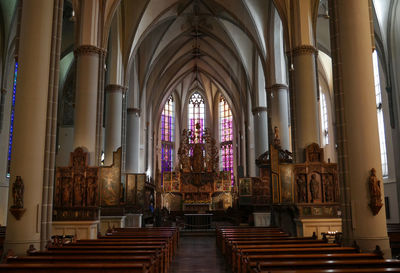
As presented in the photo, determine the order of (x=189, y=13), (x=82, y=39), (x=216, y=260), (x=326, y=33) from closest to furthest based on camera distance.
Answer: (x=216, y=260) < (x=82, y=39) < (x=326, y=33) < (x=189, y=13)

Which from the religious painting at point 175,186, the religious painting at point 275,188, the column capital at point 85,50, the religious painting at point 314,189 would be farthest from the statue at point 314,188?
the religious painting at point 175,186

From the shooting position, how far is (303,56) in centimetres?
1616

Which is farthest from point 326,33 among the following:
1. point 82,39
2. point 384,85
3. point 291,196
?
point 82,39

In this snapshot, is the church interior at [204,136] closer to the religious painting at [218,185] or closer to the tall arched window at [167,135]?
the religious painting at [218,185]

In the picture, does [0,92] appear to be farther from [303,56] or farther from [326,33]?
[326,33]

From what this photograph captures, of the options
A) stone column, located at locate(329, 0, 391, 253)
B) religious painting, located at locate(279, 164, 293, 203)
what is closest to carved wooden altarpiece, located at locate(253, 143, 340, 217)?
religious painting, located at locate(279, 164, 293, 203)

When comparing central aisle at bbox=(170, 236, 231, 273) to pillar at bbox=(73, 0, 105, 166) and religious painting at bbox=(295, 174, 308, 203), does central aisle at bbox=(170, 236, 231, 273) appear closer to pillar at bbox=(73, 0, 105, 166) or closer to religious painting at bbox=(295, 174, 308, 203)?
religious painting at bbox=(295, 174, 308, 203)

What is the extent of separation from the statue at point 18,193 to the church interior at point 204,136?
1.7 inches

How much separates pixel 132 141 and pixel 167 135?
14.5m

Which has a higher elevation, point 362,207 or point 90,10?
point 90,10

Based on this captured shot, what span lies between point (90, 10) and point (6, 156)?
9.59 metres

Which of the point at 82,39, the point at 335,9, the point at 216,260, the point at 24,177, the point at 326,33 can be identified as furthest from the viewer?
the point at 326,33

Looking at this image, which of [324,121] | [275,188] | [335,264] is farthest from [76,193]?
[324,121]

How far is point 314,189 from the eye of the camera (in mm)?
14195
